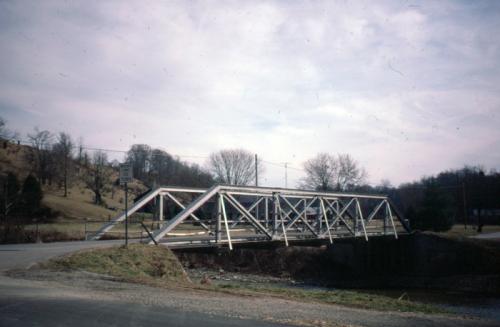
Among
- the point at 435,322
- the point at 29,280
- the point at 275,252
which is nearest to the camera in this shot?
the point at 435,322

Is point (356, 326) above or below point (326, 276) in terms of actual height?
above

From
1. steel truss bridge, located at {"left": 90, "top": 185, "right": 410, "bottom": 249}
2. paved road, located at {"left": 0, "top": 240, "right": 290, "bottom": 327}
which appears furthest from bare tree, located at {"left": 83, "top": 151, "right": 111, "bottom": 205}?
paved road, located at {"left": 0, "top": 240, "right": 290, "bottom": 327}

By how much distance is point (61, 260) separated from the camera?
15.9 meters

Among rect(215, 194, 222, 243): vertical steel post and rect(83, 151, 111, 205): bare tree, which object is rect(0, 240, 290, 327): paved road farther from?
rect(83, 151, 111, 205): bare tree

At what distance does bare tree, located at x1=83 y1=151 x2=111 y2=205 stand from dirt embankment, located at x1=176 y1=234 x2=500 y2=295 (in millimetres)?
38429

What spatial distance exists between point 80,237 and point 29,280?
17.4 metres

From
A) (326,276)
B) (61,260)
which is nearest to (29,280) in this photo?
(61,260)

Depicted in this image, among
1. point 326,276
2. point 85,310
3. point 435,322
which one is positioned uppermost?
point 85,310

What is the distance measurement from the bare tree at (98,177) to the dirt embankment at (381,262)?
3843 cm

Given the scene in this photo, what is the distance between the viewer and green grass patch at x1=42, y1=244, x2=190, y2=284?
15344 mm

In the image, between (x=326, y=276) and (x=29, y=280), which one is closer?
(x=29, y=280)

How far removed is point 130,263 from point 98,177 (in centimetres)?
6194

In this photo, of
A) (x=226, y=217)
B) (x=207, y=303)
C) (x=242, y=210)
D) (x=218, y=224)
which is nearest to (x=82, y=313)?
(x=207, y=303)

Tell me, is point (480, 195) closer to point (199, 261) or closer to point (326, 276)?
point (326, 276)
